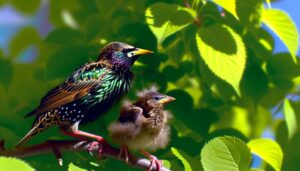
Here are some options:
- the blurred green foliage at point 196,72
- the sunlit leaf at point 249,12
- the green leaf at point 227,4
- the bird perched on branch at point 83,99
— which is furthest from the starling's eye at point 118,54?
the sunlit leaf at point 249,12

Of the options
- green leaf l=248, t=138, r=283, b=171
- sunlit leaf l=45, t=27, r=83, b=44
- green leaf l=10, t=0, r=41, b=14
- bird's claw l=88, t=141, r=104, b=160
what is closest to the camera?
bird's claw l=88, t=141, r=104, b=160

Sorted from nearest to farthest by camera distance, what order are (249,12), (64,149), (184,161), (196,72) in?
(64,149)
(184,161)
(249,12)
(196,72)

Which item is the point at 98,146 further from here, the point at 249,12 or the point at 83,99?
the point at 249,12

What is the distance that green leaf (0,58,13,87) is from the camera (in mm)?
1589

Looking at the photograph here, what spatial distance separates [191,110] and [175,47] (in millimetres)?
169

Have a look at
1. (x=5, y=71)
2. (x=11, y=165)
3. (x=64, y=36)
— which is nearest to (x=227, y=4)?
(x=11, y=165)

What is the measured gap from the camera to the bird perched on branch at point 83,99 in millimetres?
896

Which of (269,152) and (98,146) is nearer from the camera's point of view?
(98,146)

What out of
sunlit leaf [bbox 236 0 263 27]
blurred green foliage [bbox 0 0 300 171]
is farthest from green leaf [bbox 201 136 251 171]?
sunlit leaf [bbox 236 0 263 27]

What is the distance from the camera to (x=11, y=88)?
5.75 ft

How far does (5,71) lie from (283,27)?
29.9 inches

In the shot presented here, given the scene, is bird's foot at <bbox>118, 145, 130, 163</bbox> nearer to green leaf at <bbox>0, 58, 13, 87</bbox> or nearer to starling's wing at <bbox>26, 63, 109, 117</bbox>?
starling's wing at <bbox>26, 63, 109, 117</bbox>

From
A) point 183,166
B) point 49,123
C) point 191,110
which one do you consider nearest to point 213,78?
point 191,110

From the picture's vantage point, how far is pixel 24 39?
217 cm
